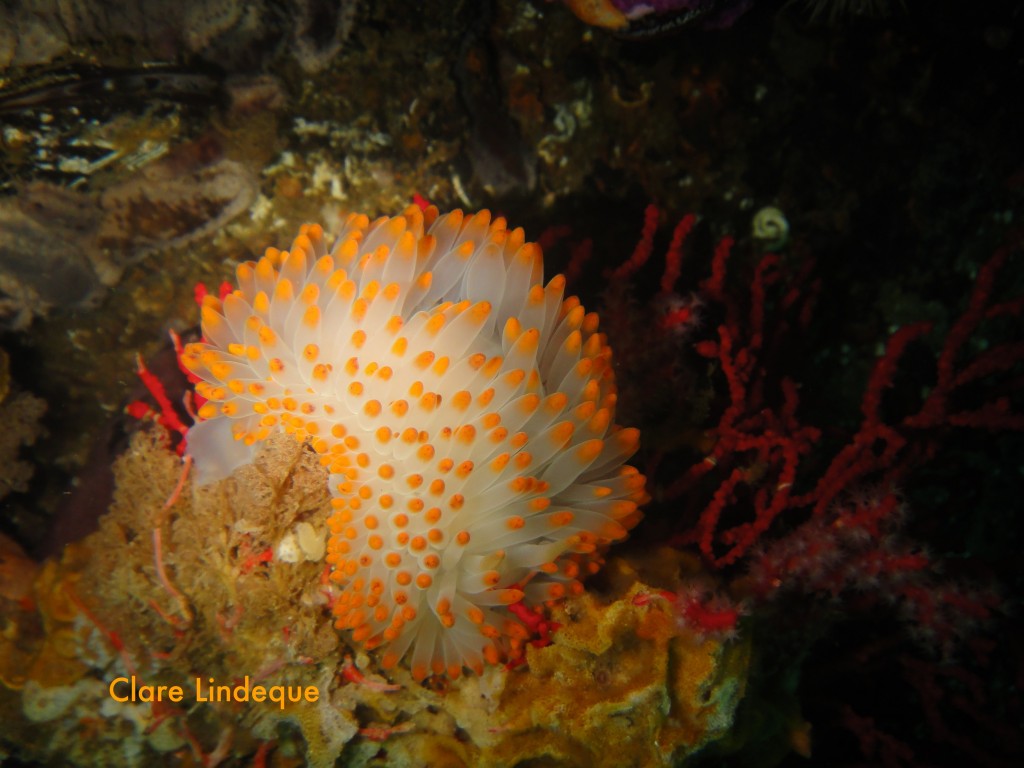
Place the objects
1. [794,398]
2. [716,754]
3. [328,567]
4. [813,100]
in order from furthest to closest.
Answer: [813,100] < [794,398] < [716,754] < [328,567]

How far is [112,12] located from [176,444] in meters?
1.93

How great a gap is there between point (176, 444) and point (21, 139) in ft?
4.94

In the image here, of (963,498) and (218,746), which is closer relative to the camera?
(218,746)

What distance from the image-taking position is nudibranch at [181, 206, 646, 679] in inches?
79.8

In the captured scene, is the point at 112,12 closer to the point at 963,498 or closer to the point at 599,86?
the point at 599,86

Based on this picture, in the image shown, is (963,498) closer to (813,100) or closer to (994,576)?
(994,576)

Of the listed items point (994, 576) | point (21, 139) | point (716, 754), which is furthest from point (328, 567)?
point (994, 576)

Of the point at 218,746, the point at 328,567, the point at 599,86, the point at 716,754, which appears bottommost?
the point at 218,746

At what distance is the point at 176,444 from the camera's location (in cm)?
292

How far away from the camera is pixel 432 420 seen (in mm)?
2041

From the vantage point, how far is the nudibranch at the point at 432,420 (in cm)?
203

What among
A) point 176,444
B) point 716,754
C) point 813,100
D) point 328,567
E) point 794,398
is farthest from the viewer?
point 813,100

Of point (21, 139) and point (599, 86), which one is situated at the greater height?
point (599, 86)

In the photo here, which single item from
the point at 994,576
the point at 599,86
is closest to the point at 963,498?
the point at 994,576
